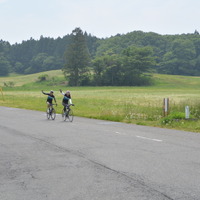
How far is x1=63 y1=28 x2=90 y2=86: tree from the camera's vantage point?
118688 millimetres

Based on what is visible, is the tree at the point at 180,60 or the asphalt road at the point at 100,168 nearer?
the asphalt road at the point at 100,168

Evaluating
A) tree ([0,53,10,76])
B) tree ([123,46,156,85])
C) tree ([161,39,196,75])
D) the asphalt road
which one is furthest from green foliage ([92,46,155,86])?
the asphalt road

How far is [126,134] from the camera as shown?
14547 millimetres

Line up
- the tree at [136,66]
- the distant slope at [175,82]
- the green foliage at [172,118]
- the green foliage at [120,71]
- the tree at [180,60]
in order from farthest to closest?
Result: the tree at [180,60]
the distant slope at [175,82]
the tree at [136,66]
the green foliage at [120,71]
the green foliage at [172,118]

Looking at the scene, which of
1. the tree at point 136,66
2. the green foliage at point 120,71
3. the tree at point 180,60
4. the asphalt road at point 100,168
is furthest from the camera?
the tree at point 180,60

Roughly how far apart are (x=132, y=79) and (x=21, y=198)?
112 meters

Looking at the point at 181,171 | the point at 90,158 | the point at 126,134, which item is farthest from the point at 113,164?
the point at 126,134

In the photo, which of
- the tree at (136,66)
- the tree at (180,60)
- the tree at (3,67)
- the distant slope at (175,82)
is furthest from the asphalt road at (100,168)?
the tree at (3,67)

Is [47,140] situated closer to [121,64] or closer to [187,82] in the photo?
[121,64]

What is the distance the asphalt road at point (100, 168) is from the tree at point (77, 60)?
105516mm

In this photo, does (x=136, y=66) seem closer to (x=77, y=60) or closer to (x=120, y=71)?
(x=120, y=71)

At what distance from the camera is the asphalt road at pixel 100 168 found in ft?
19.9

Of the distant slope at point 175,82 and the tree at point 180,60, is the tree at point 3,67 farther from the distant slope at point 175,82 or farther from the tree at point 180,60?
the distant slope at point 175,82

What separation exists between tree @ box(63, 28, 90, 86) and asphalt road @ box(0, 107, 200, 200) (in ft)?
346
